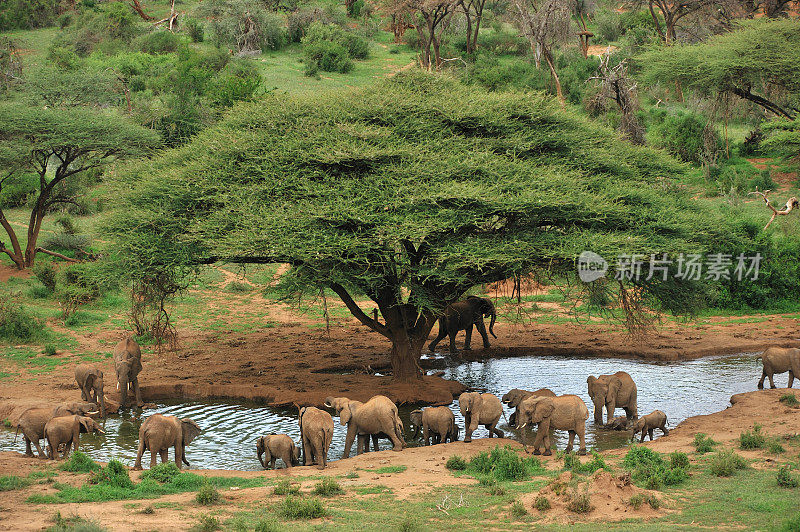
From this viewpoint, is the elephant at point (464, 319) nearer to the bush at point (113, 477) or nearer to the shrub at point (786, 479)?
the bush at point (113, 477)

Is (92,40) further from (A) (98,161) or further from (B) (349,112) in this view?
(B) (349,112)

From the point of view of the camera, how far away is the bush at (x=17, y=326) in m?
23.0

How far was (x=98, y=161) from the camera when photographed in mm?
34094

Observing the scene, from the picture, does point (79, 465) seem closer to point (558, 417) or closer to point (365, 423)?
point (365, 423)

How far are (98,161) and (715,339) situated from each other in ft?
80.3

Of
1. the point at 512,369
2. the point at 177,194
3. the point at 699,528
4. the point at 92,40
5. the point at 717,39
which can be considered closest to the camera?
the point at 699,528

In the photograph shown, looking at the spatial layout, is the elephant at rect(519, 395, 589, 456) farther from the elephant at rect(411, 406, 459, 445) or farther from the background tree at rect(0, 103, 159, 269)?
the background tree at rect(0, 103, 159, 269)

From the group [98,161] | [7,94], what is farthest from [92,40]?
[98,161]

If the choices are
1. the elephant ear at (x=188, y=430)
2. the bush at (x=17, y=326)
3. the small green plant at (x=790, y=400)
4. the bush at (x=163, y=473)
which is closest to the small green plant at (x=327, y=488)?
the bush at (x=163, y=473)

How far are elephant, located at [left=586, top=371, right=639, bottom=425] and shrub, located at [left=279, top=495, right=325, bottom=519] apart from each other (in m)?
7.07

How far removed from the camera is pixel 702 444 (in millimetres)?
13438

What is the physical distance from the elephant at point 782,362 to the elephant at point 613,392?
147 inches

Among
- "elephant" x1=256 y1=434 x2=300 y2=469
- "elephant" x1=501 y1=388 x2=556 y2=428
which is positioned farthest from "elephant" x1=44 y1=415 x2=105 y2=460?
"elephant" x1=501 y1=388 x2=556 y2=428

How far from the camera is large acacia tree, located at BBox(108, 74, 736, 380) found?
17.1 meters
